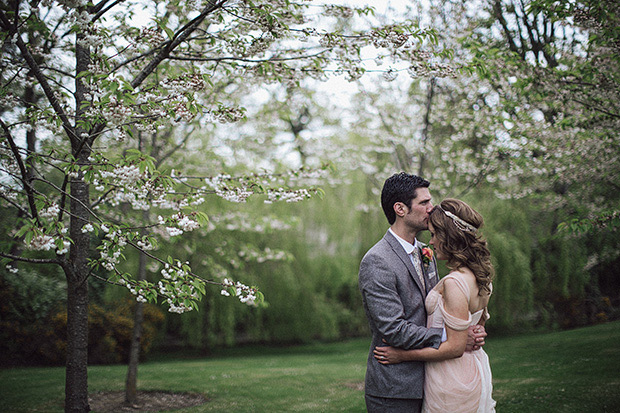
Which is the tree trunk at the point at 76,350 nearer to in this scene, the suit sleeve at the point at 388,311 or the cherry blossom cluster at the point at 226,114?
the cherry blossom cluster at the point at 226,114

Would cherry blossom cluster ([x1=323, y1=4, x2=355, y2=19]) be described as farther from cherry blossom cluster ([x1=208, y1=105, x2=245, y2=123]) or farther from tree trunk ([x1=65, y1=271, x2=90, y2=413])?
tree trunk ([x1=65, y1=271, x2=90, y2=413])

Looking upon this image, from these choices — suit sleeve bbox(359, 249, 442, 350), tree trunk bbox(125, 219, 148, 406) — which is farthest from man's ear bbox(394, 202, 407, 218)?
tree trunk bbox(125, 219, 148, 406)

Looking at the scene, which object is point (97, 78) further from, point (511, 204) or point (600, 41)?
point (511, 204)

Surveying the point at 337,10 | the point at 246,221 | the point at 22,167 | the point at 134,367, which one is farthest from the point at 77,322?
the point at 246,221

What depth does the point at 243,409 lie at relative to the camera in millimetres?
5391

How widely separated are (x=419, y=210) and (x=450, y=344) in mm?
752

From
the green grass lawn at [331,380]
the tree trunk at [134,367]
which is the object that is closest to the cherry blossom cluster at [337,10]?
the tree trunk at [134,367]

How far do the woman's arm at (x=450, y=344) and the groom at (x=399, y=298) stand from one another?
0.13 feet

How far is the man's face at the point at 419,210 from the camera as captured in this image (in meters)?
2.66

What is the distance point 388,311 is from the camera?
2389 mm

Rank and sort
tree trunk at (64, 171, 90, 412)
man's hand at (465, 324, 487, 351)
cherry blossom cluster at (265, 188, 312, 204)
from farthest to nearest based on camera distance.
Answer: cherry blossom cluster at (265, 188, 312, 204)
tree trunk at (64, 171, 90, 412)
man's hand at (465, 324, 487, 351)

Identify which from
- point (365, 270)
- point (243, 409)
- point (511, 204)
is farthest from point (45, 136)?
point (511, 204)

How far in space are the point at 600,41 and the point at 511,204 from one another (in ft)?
20.9

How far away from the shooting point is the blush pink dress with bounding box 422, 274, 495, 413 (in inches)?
94.7
